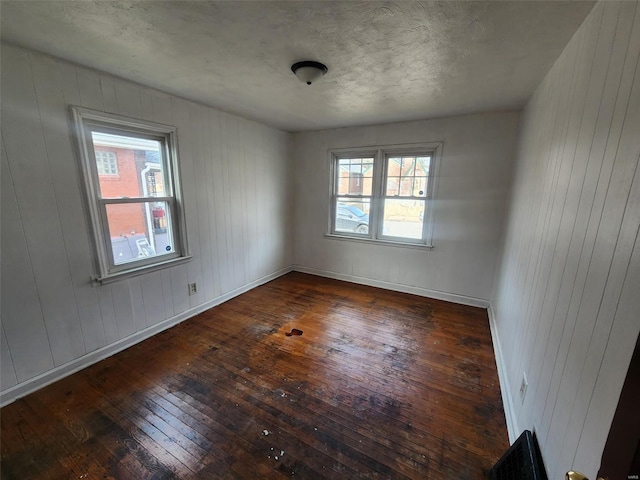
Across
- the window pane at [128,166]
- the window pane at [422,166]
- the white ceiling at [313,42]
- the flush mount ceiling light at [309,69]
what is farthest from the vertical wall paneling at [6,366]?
the window pane at [422,166]

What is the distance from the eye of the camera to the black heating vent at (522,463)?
117cm

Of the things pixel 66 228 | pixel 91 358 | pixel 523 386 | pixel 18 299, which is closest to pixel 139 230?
pixel 66 228

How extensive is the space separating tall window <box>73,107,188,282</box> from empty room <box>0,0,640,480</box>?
2cm

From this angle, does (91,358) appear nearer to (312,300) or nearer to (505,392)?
(312,300)

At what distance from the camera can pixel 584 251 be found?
106cm

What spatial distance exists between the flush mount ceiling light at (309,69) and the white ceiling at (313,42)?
0.04 m

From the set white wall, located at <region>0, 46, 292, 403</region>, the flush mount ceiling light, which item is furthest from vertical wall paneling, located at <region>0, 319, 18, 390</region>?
the flush mount ceiling light

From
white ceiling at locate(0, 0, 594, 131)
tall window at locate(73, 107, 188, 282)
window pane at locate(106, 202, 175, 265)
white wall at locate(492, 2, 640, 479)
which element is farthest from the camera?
window pane at locate(106, 202, 175, 265)

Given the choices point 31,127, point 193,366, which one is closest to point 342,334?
point 193,366

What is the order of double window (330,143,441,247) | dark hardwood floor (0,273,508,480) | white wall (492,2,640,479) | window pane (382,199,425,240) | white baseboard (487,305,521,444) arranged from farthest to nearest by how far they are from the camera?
window pane (382,199,425,240) < double window (330,143,441,247) < white baseboard (487,305,521,444) < dark hardwood floor (0,273,508,480) < white wall (492,2,640,479)

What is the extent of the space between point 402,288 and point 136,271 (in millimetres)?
3329

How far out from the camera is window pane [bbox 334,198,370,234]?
4117mm

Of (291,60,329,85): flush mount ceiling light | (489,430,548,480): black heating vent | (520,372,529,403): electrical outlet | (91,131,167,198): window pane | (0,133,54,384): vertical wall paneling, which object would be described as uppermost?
(291,60,329,85): flush mount ceiling light

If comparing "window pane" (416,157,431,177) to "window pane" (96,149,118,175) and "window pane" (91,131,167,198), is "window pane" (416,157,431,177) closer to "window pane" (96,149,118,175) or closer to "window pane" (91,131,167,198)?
"window pane" (91,131,167,198)
